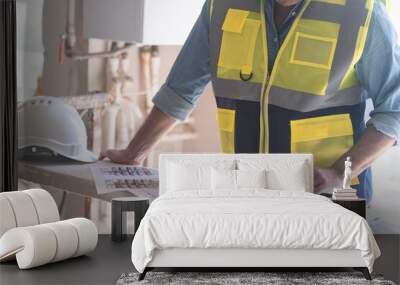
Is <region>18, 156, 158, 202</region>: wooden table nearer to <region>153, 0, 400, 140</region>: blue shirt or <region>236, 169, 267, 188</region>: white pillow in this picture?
<region>236, 169, 267, 188</region>: white pillow

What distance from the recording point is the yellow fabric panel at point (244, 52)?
6.85 m

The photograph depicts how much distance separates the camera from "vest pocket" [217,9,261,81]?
6.87 meters

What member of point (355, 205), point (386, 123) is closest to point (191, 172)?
point (355, 205)

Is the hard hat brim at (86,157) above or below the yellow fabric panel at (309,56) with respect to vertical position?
below

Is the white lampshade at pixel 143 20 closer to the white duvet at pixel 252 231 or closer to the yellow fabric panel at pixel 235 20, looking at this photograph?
the yellow fabric panel at pixel 235 20

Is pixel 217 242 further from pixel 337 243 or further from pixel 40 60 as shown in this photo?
pixel 40 60

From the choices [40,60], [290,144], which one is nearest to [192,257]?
[290,144]

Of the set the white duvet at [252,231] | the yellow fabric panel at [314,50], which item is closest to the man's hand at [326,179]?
the yellow fabric panel at [314,50]

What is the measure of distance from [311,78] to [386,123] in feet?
2.77

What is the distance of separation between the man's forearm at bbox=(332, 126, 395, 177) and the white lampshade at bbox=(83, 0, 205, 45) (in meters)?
1.97

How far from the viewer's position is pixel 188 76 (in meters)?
7.10

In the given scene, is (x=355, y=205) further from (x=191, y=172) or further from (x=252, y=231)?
(x=252, y=231)

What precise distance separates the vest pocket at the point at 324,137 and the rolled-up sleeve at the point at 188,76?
1.02 meters

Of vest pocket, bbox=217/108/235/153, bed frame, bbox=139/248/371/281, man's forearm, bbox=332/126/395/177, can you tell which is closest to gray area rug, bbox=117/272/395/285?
bed frame, bbox=139/248/371/281
